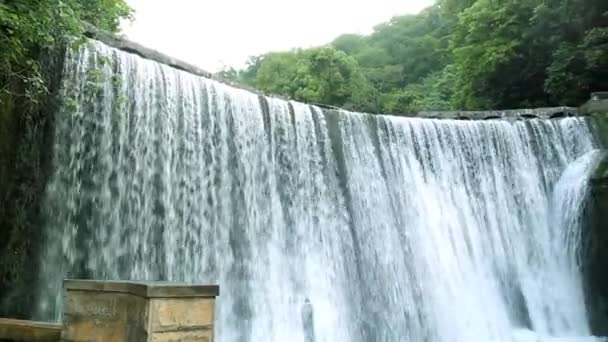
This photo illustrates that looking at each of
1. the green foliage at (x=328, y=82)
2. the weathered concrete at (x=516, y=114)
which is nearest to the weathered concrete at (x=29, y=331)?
the weathered concrete at (x=516, y=114)

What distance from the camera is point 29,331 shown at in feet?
15.2

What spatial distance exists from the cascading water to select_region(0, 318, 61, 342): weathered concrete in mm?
4000

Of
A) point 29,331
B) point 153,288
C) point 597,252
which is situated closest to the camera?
Answer: point 153,288

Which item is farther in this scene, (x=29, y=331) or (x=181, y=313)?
(x=29, y=331)

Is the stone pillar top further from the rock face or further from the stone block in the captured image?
the rock face

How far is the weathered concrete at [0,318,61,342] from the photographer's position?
4.52m

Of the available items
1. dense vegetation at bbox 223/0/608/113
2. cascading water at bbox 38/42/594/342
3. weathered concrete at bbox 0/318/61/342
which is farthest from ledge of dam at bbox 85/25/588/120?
weathered concrete at bbox 0/318/61/342

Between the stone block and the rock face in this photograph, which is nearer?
the stone block

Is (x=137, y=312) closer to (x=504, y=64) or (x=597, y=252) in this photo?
(x=597, y=252)

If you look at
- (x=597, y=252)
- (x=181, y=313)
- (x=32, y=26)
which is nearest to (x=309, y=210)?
(x=597, y=252)

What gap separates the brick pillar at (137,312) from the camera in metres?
3.83

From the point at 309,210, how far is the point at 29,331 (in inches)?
317

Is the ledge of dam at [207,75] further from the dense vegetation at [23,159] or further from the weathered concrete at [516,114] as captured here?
the dense vegetation at [23,159]

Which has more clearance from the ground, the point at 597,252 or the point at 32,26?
the point at 32,26
